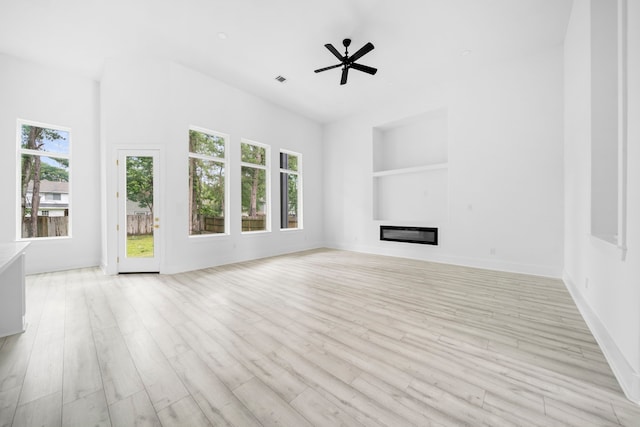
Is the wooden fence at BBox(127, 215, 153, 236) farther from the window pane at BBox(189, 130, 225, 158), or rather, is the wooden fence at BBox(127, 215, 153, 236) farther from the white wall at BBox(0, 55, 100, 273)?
the window pane at BBox(189, 130, 225, 158)

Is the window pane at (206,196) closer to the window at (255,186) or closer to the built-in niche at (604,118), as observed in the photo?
the window at (255,186)

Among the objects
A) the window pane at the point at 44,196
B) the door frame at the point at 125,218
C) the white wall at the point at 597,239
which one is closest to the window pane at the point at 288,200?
the door frame at the point at 125,218

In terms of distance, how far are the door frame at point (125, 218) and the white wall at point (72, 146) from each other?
4.25 ft

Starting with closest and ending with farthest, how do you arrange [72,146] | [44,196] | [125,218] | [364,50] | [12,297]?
[12,297] < [364,50] < [125,218] < [44,196] < [72,146]

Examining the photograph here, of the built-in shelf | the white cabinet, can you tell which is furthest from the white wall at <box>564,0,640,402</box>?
the white cabinet

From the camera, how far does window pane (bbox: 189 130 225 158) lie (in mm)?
5422

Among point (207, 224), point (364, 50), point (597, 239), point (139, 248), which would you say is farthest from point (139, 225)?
point (597, 239)

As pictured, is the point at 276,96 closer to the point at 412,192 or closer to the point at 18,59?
the point at 412,192

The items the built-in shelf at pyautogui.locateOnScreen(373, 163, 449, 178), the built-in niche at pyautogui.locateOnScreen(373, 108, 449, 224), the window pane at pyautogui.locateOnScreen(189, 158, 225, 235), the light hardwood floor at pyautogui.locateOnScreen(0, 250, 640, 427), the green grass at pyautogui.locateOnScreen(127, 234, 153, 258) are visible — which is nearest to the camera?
the light hardwood floor at pyautogui.locateOnScreen(0, 250, 640, 427)

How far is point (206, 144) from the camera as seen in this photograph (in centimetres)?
553

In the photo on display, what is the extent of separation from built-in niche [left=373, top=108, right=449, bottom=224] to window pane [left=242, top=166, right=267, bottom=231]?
2.97 m

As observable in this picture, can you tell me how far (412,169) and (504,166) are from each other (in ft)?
6.11

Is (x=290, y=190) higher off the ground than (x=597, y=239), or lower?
higher

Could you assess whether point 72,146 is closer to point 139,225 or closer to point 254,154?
point 139,225
